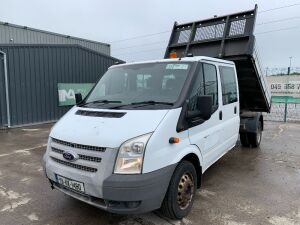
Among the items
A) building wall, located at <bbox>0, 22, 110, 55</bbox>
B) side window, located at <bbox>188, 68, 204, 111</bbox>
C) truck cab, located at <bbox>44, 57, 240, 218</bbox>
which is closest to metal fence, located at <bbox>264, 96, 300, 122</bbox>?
truck cab, located at <bbox>44, 57, 240, 218</bbox>

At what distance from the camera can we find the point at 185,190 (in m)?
3.47

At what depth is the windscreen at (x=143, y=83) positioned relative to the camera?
362 cm

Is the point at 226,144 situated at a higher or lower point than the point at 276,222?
higher

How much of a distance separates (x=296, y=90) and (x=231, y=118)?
844cm

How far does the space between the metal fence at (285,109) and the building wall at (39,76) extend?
917 centimetres

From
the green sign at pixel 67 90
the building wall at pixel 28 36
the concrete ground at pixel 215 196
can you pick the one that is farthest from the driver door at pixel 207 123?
the building wall at pixel 28 36

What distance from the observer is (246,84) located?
22.1 feet

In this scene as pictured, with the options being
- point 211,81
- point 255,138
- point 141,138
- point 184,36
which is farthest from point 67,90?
point 141,138

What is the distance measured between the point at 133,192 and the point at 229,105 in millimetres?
2848

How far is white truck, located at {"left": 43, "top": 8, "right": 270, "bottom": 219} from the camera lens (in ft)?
9.28

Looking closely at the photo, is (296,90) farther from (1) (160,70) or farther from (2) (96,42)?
(2) (96,42)

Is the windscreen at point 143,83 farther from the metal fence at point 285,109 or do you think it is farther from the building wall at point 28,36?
the building wall at point 28,36

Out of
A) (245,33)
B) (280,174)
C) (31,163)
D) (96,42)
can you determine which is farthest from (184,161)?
(96,42)

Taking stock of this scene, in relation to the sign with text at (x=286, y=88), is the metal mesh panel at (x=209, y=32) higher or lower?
higher
